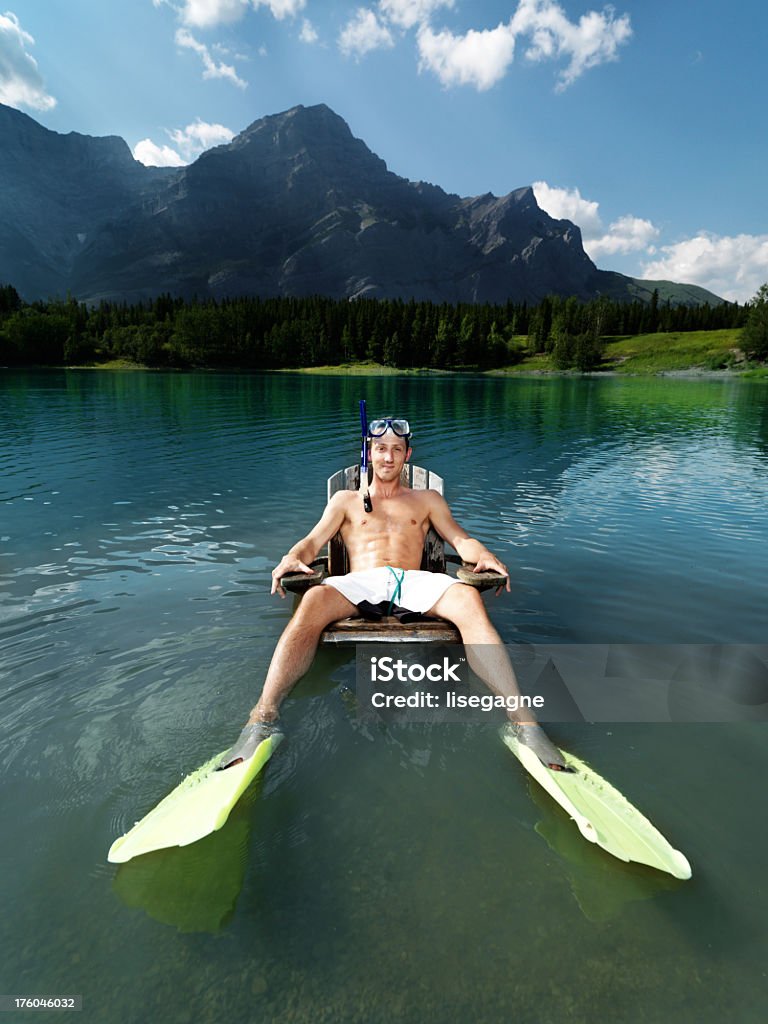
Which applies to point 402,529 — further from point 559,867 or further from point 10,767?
point 10,767

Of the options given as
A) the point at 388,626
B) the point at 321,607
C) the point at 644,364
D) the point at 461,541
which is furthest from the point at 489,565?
the point at 644,364

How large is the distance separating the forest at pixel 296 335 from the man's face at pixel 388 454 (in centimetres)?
15054

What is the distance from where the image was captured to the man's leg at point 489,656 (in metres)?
4.84

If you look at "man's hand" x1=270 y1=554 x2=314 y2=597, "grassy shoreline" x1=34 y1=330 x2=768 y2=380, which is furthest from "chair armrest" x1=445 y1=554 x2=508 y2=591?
"grassy shoreline" x1=34 y1=330 x2=768 y2=380

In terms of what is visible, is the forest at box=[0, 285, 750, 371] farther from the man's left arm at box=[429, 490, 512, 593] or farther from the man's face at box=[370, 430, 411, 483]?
the man's left arm at box=[429, 490, 512, 593]

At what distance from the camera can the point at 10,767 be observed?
5062 millimetres

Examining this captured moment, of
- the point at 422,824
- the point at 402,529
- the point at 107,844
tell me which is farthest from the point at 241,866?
the point at 402,529

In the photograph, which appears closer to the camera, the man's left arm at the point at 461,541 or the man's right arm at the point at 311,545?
the man's right arm at the point at 311,545

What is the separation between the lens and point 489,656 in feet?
18.2

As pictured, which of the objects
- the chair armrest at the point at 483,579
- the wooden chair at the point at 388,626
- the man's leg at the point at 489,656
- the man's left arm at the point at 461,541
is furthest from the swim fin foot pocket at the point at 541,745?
Answer: the man's left arm at the point at 461,541

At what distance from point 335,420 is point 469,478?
21869 millimetres

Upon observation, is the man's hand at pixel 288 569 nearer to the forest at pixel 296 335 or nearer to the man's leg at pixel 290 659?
the man's leg at pixel 290 659

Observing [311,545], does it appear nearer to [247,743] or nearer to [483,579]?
[483,579]

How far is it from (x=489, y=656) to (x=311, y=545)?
2644 millimetres
